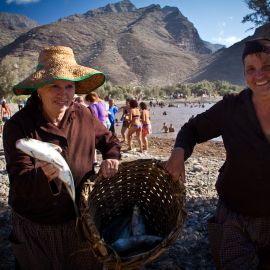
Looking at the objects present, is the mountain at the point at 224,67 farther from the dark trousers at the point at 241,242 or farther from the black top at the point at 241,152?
the dark trousers at the point at 241,242

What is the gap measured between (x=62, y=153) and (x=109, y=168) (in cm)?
35

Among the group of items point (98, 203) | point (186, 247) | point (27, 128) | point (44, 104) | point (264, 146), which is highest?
point (44, 104)

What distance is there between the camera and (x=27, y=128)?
2.40 meters

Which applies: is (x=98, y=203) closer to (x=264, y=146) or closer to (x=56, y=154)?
(x=56, y=154)

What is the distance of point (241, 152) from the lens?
8.00 ft

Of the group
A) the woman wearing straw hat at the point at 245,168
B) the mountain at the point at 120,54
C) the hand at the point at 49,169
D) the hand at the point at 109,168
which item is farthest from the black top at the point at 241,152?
the mountain at the point at 120,54

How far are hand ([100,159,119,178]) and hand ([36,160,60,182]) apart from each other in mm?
500

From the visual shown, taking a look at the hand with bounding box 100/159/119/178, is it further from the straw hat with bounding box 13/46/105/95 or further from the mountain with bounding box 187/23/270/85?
the mountain with bounding box 187/23/270/85

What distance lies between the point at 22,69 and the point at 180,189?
53.0m

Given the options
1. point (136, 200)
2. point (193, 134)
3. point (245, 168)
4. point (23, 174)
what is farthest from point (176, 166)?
point (23, 174)

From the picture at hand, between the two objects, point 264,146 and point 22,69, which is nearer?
point 264,146

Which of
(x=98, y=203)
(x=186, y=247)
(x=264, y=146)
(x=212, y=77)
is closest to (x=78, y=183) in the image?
(x=98, y=203)

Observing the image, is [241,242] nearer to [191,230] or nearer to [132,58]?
[191,230]

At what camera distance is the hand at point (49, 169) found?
6.87 feet
